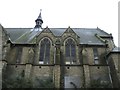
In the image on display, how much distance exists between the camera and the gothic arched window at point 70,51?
25234mm

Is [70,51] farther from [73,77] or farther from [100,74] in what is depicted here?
[100,74]

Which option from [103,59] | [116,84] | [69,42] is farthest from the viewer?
[69,42]

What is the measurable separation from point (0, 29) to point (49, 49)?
25.9 ft

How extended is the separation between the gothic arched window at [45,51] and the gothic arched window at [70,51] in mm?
2792

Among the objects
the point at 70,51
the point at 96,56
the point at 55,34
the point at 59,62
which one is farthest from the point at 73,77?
the point at 55,34

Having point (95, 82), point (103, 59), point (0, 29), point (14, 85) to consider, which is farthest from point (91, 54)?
point (0, 29)

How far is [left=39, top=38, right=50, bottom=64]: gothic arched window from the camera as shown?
82.4 ft

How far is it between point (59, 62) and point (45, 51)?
12.3 feet

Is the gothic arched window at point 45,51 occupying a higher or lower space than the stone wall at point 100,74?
higher

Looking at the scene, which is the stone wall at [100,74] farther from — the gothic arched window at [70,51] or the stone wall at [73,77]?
the gothic arched window at [70,51]

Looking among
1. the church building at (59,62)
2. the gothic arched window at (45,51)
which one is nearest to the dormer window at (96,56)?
the church building at (59,62)

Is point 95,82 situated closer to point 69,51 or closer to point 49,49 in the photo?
point 69,51

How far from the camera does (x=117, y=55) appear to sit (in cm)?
2364

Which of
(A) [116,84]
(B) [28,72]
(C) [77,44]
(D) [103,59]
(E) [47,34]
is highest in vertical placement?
(E) [47,34]
